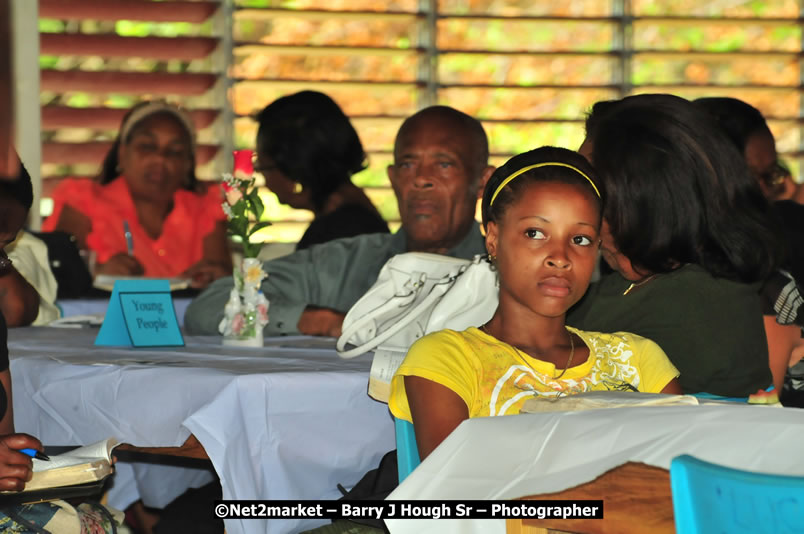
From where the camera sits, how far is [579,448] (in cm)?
133

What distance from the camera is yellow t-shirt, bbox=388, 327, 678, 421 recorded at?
6.38ft

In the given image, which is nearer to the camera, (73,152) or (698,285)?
(698,285)

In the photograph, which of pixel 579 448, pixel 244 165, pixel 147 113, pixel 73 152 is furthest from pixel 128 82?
pixel 579 448

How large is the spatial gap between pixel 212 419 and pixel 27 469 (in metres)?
0.32

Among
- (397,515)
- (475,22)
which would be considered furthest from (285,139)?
(397,515)

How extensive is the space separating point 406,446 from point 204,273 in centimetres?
240

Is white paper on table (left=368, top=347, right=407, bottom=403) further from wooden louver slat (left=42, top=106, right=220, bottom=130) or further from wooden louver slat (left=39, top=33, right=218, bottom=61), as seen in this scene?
wooden louver slat (left=39, top=33, right=218, bottom=61)

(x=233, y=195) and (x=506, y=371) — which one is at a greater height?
(x=233, y=195)

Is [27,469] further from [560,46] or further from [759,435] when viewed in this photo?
[560,46]

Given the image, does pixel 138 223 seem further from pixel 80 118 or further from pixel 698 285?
pixel 698 285

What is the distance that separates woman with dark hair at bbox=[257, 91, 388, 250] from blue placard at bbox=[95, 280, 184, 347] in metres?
1.27

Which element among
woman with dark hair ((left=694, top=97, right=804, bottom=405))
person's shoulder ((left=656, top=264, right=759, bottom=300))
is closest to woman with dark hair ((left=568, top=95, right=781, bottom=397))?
person's shoulder ((left=656, top=264, right=759, bottom=300))

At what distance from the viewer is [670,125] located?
7.58 feet

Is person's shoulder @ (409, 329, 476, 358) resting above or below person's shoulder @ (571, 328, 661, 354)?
above
